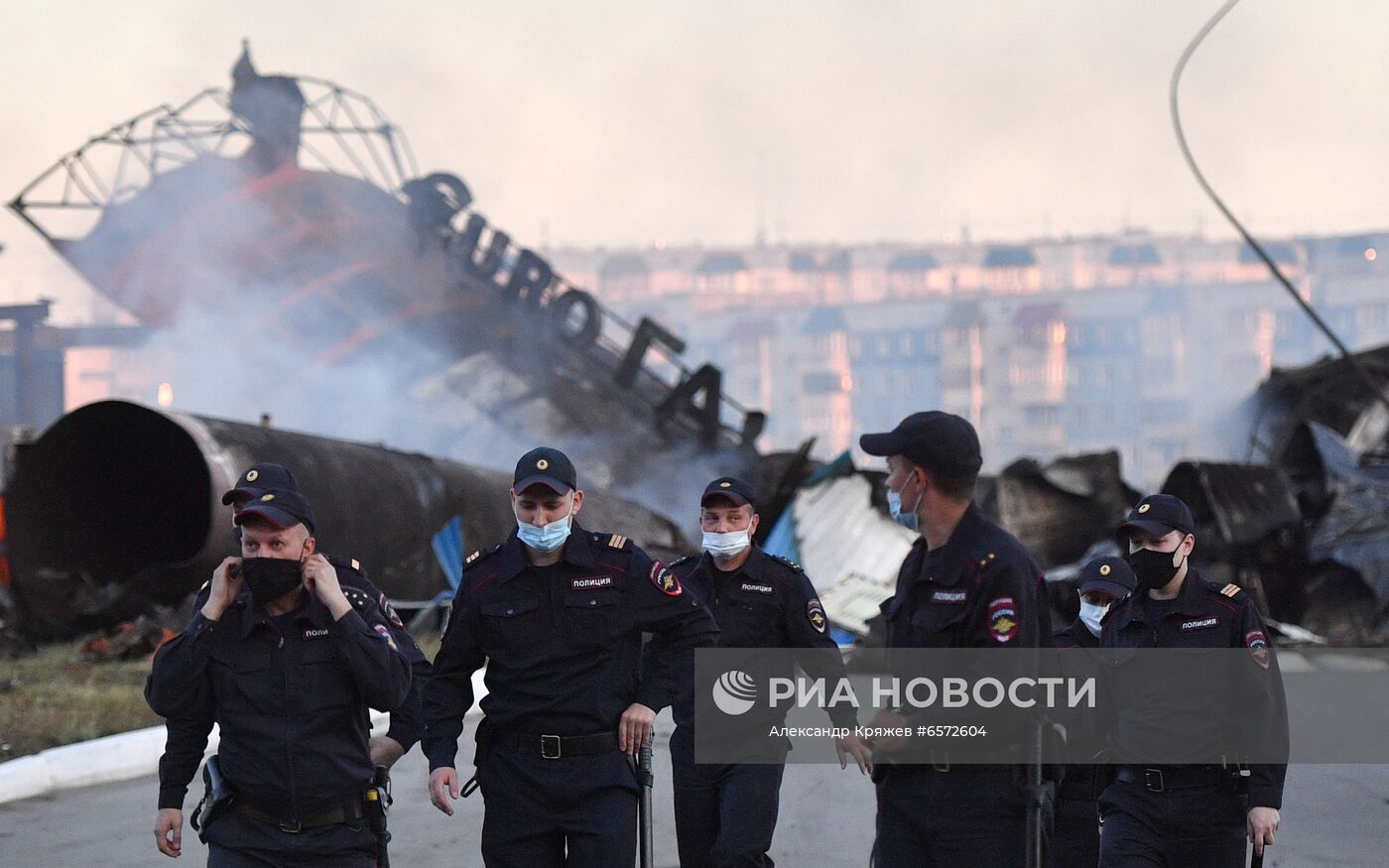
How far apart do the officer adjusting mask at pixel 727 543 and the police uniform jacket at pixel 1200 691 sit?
1541 mm

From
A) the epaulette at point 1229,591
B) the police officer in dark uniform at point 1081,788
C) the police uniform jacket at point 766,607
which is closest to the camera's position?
the epaulette at point 1229,591

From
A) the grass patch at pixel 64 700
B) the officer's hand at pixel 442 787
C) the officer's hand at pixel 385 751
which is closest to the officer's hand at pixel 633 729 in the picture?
the officer's hand at pixel 442 787

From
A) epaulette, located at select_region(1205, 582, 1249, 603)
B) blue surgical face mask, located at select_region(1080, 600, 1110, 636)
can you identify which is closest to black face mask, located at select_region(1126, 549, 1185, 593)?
epaulette, located at select_region(1205, 582, 1249, 603)

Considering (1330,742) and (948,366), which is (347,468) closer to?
(1330,742)

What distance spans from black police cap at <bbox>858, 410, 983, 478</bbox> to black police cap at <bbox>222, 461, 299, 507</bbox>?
59.6 inches

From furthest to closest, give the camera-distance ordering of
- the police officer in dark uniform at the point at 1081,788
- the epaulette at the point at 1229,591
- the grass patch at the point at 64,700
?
the grass patch at the point at 64,700
the police officer in dark uniform at the point at 1081,788
the epaulette at the point at 1229,591

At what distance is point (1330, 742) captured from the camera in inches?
409

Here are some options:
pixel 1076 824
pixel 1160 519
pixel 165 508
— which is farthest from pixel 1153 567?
pixel 165 508

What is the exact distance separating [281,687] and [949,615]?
5.56 ft

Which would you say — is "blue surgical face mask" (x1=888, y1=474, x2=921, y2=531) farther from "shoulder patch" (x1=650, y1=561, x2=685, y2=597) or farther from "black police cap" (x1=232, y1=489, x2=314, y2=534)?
"black police cap" (x1=232, y1=489, x2=314, y2=534)

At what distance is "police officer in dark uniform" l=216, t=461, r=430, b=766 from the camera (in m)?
3.86

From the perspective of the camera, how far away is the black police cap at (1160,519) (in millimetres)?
4770

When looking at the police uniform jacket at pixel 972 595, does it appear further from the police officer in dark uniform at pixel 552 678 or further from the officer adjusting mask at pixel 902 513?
the police officer in dark uniform at pixel 552 678

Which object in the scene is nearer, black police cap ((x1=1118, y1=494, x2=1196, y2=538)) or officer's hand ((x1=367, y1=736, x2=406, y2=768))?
officer's hand ((x1=367, y1=736, x2=406, y2=768))
